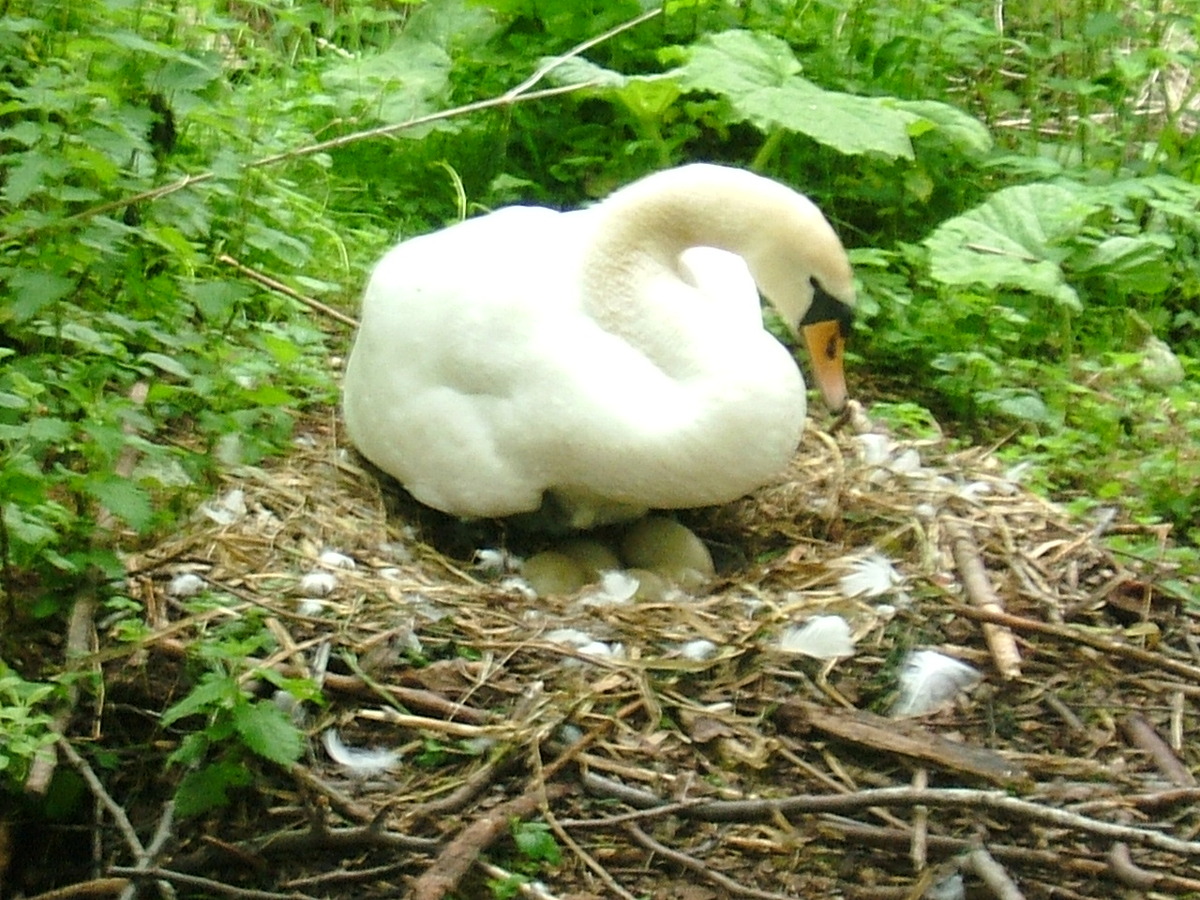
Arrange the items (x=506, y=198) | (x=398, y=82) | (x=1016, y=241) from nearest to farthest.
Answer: (x=1016, y=241), (x=506, y=198), (x=398, y=82)

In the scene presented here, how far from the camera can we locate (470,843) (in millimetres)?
1772

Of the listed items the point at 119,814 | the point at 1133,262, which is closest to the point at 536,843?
the point at 119,814

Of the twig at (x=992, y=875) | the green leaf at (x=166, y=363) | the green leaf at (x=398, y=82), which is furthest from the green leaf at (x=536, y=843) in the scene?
the green leaf at (x=398, y=82)

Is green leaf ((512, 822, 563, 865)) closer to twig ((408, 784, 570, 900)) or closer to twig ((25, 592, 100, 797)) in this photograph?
twig ((408, 784, 570, 900))

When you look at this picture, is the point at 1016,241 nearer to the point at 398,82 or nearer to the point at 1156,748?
the point at 1156,748

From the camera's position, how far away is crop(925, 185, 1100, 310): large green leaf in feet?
10.0

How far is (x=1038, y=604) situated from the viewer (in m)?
2.29

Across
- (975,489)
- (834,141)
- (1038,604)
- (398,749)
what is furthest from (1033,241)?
(398,749)

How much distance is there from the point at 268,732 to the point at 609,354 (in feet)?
2.73

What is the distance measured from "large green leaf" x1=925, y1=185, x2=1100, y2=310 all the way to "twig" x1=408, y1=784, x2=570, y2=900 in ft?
5.22

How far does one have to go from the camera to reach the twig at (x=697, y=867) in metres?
1.76

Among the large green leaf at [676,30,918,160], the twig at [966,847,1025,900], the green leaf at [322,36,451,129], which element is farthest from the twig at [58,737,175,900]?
the green leaf at [322,36,451,129]

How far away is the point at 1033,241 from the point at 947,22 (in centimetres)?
87

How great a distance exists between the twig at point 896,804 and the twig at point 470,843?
0.26ft
